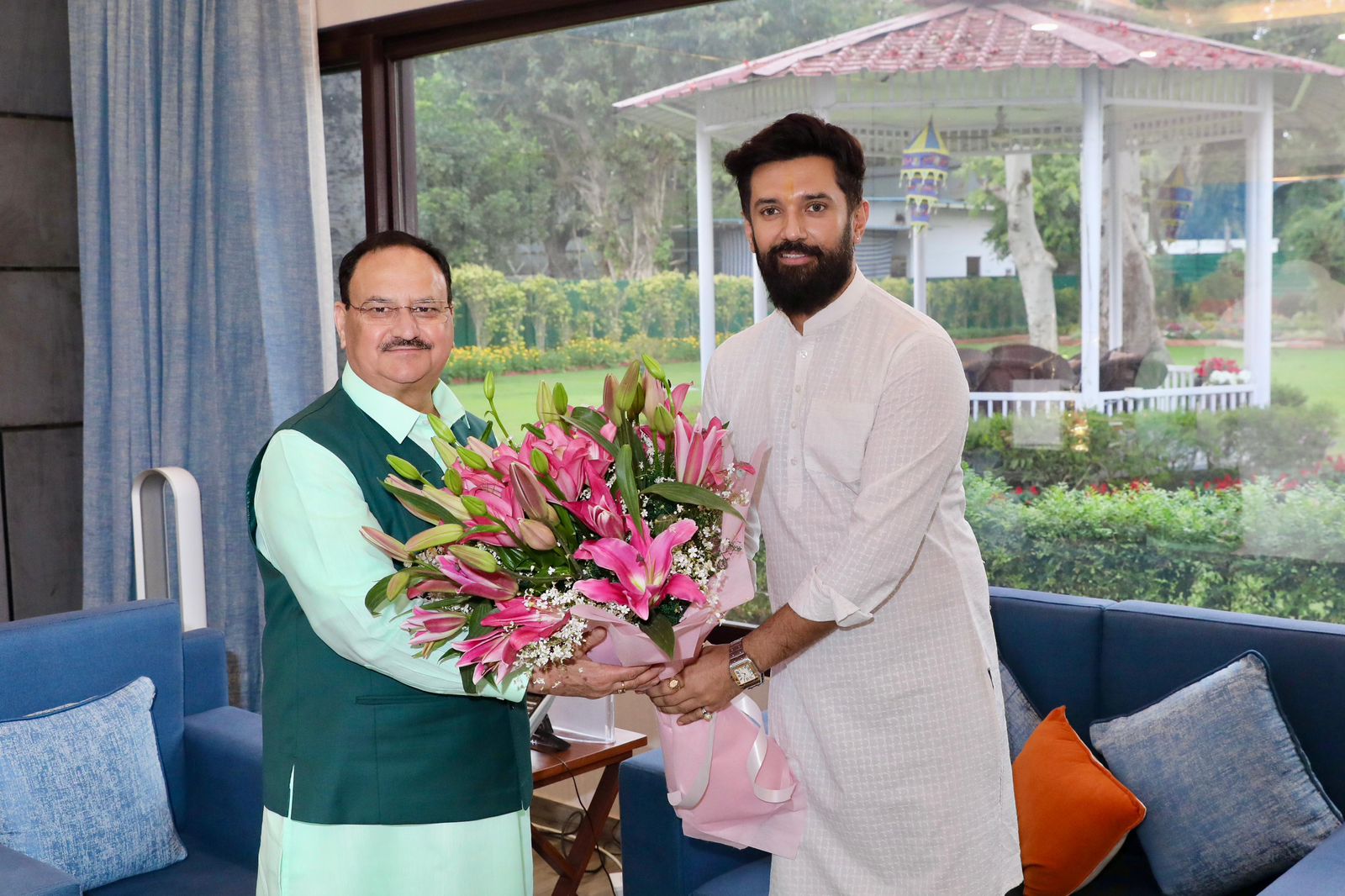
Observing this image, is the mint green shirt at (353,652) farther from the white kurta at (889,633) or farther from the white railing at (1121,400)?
the white railing at (1121,400)

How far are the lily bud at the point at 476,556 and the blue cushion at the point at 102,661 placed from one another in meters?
1.69

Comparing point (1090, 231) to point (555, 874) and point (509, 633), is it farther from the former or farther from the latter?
point (555, 874)

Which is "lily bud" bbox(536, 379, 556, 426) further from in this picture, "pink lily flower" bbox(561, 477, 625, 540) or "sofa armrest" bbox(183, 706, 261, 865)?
"sofa armrest" bbox(183, 706, 261, 865)

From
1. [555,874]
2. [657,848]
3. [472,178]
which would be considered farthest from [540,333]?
[657,848]

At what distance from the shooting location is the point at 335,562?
5.41 feet

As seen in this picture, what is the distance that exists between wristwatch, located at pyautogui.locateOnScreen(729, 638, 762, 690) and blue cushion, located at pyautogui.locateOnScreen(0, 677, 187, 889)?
154cm

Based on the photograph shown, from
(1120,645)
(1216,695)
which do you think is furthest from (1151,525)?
(1216,695)

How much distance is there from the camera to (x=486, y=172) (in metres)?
4.07

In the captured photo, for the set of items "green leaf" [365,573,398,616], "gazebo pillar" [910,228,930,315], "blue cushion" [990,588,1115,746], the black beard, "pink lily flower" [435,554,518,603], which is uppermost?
"gazebo pillar" [910,228,930,315]

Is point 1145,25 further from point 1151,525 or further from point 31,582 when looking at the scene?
point 31,582

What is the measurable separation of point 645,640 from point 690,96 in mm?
2410

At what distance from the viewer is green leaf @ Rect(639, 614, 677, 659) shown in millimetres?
1492

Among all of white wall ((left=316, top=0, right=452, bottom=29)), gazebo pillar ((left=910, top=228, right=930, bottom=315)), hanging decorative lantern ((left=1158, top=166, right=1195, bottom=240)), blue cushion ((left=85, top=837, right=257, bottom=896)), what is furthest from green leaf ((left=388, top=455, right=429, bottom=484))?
white wall ((left=316, top=0, right=452, bottom=29))

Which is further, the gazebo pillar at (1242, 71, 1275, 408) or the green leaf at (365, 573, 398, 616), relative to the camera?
the gazebo pillar at (1242, 71, 1275, 408)
